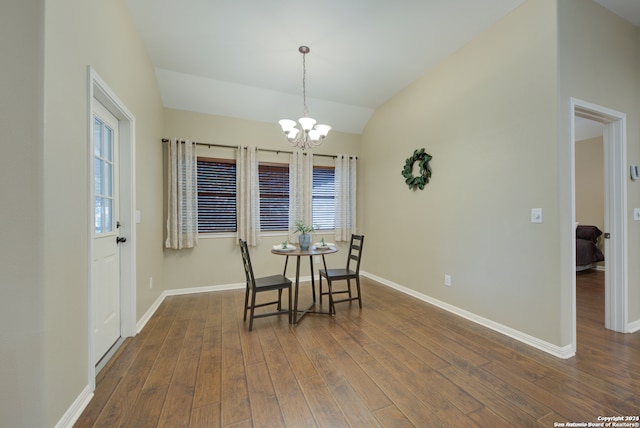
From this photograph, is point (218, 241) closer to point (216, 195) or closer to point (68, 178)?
point (216, 195)

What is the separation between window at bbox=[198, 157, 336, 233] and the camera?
401cm

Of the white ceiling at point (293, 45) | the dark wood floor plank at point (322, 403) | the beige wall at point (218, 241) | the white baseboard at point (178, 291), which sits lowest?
the dark wood floor plank at point (322, 403)

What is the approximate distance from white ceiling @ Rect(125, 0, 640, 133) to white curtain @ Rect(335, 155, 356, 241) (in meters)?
1.12

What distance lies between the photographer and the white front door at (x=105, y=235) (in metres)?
1.99

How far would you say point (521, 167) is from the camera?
235cm

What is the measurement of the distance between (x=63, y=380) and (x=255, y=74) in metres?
3.55

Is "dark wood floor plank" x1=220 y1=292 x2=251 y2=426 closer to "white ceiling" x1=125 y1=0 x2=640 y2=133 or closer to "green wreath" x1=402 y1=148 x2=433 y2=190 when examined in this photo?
"green wreath" x1=402 y1=148 x2=433 y2=190

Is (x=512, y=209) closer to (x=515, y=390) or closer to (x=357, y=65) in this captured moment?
(x=515, y=390)

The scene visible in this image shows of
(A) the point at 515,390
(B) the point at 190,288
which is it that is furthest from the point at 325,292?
(A) the point at 515,390

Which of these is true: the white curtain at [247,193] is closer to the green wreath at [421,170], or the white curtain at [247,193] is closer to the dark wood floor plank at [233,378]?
the dark wood floor plank at [233,378]

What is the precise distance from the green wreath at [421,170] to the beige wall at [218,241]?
2.04 metres

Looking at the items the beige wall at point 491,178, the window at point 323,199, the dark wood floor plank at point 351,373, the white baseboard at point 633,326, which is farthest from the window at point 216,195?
the white baseboard at point 633,326

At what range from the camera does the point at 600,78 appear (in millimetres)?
2322

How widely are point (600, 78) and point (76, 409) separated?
4.80 m
